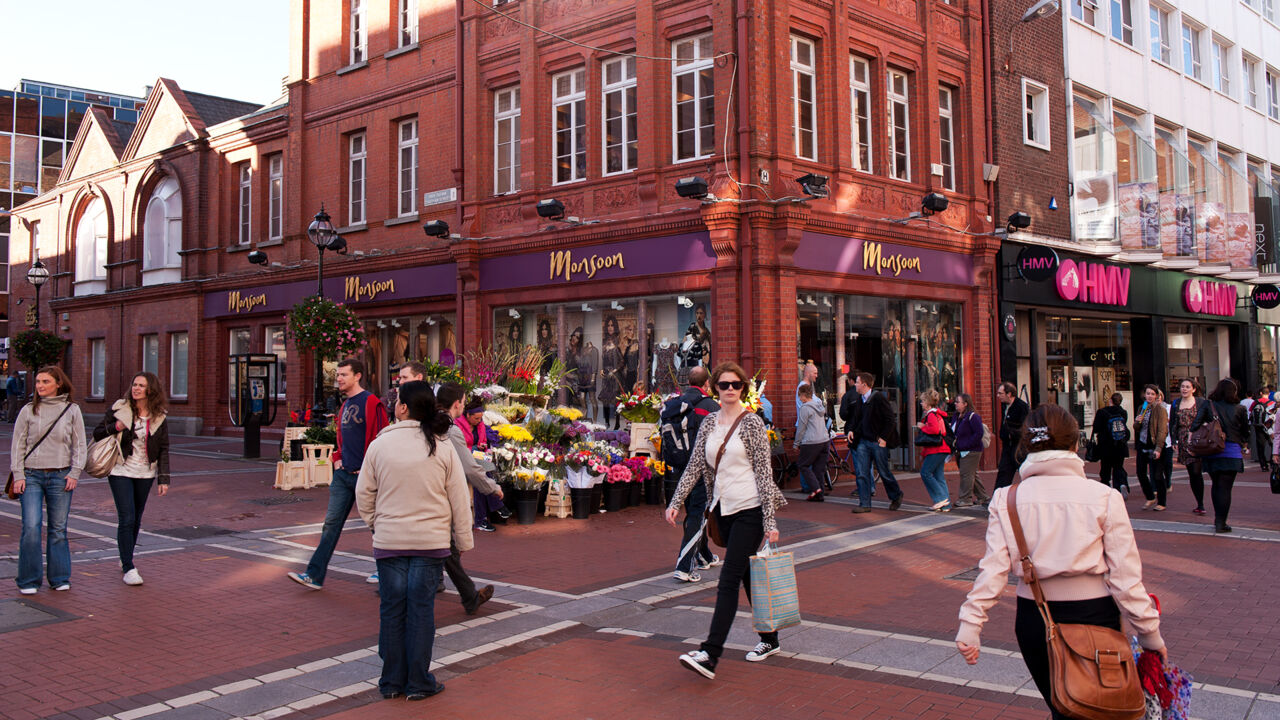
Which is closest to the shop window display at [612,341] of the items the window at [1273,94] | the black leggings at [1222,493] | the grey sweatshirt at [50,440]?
the black leggings at [1222,493]

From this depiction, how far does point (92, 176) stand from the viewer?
3000cm

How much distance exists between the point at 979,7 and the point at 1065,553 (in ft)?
60.1

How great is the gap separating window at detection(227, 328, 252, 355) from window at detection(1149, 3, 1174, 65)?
24.7m

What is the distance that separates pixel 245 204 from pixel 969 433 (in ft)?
66.0

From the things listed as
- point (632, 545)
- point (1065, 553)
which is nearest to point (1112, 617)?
point (1065, 553)

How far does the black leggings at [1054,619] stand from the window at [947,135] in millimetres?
16228

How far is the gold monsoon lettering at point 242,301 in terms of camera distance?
2394cm

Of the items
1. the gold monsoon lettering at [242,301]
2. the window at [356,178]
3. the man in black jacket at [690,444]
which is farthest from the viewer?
the gold monsoon lettering at [242,301]

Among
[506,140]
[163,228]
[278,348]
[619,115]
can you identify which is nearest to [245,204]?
[163,228]

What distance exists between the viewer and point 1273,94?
3095 centimetres

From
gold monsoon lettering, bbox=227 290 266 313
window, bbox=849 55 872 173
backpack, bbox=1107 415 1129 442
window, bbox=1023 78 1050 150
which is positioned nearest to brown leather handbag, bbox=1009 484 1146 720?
backpack, bbox=1107 415 1129 442

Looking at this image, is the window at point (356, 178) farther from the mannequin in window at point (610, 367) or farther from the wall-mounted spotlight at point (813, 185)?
the wall-mounted spotlight at point (813, 185)

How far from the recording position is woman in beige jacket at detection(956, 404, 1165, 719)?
3.38 m

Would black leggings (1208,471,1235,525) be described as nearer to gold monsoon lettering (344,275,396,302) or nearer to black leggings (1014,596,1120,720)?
black leggings (1014,596,1120,720)
